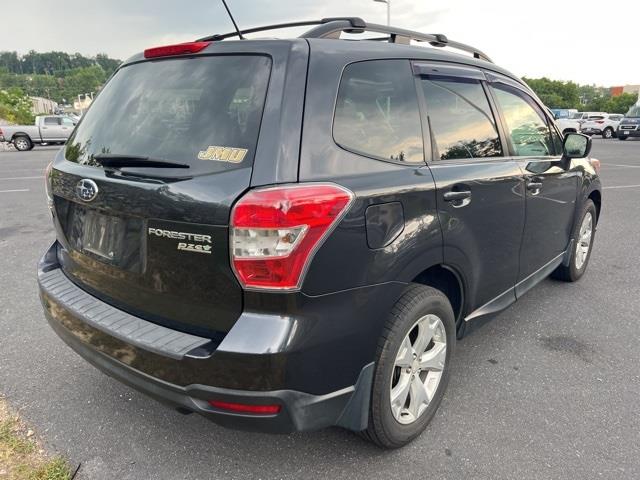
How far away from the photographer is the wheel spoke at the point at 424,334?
7.71 feet

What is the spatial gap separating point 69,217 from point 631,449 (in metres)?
2.97

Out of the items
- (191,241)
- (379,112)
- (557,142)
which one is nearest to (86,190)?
(191,241)

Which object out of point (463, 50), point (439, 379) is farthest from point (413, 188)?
point (463, 50)

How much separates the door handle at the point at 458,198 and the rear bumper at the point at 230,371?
31.2 inches

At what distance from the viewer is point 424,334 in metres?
2.38

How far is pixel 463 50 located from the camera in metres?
3.23

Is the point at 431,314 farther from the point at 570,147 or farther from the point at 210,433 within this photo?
the point at 570,147

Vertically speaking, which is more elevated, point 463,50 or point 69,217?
point 463,50

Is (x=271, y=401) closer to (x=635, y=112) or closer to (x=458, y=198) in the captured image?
(x=458, y=198)

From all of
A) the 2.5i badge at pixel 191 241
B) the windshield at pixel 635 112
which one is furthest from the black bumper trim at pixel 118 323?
the windshield at pixel 635 112

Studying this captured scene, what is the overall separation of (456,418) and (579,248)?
2683 mm

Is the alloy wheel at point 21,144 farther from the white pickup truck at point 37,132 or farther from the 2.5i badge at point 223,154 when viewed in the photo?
the 2.5i badge at point 223,154

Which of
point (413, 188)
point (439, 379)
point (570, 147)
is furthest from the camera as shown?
point (570, 147)

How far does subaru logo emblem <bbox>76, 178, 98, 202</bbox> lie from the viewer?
7.05 ft
